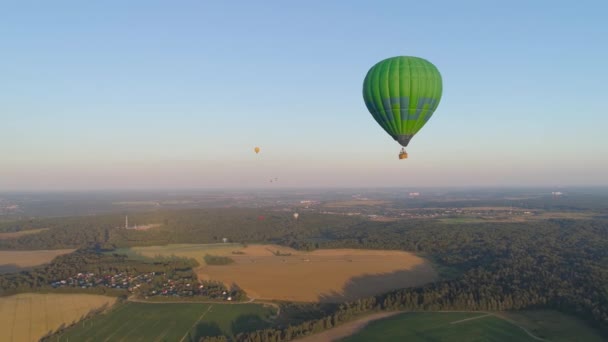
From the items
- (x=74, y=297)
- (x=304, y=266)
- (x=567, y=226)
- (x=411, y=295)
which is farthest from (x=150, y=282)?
(x=567, y=226)

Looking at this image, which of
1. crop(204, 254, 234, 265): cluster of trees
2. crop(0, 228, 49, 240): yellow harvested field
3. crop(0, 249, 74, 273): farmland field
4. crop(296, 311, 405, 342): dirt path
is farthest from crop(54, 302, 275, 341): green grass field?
crop(0, 228, 49, 240): yellow harvested field

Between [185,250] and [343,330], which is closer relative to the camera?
[343,330]

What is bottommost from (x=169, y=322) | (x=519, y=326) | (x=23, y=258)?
(x=169, y=322)

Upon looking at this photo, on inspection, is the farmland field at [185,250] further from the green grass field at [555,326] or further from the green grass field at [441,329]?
the green grass field at [555,326]

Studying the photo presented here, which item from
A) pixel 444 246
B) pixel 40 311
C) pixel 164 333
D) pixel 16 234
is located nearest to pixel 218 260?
pixel 40 311

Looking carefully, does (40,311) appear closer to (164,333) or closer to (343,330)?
(164,333)

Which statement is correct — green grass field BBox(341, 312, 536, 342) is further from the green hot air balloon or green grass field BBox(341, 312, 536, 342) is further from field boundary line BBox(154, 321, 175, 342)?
the green hot air balloon

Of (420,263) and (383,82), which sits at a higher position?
(383,82)

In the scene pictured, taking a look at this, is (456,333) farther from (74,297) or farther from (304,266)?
(74,297)
